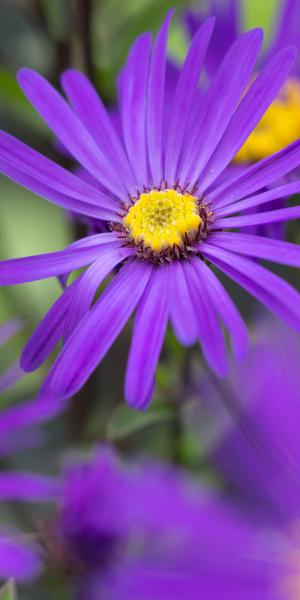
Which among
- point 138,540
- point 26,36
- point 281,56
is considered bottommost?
point 138,540

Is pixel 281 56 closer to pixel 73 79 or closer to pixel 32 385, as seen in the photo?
pixel 73 79

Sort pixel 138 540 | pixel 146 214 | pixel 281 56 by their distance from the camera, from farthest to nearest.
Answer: pixel 138 540, pixel 146 214, pixel 281 56

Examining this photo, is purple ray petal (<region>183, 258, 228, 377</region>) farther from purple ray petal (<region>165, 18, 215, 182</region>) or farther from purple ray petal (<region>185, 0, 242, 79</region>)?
purple ray petal (<region>185, 0, 242, 79</region>)

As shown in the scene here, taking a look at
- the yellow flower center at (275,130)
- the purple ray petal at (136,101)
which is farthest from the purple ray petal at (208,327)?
the yellow flower center at (275,130)

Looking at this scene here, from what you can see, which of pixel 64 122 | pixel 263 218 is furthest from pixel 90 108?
pixel 263 218

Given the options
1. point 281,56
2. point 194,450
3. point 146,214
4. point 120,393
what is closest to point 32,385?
point 120,393

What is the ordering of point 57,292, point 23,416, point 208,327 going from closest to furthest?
point 208,327, point 23,416, point 57,292

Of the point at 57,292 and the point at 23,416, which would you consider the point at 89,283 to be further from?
the point at 57,292
